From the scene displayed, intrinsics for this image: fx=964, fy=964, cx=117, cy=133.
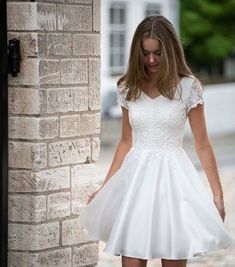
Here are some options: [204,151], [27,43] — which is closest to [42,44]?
[27,43]

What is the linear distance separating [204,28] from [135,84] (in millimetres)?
20189

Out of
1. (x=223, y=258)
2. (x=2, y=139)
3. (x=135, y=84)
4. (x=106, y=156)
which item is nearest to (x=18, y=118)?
(x=2, y=139)

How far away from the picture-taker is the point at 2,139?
563 centimetres

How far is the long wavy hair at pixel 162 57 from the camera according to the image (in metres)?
4.88

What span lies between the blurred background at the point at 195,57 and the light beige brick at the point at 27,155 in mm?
2669

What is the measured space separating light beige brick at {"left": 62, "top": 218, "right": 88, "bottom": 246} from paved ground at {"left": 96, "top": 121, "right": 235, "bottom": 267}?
122cm

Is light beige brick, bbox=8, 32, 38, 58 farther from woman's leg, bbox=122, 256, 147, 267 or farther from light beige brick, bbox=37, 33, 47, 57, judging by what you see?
woman's leg, bbox=122, 256, 147, 267

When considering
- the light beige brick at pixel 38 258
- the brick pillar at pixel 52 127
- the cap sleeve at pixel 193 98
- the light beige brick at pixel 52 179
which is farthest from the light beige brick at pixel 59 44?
the light beige brick at pixel 38 258

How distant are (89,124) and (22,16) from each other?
845 mm

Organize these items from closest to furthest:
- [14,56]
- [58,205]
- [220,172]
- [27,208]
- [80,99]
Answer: [14,56], [27,208], [58,205], [80,99], [220,172]

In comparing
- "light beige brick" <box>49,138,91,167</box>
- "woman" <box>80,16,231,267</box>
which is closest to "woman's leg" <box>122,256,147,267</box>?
"woman" <box>80,16,231,267</box>

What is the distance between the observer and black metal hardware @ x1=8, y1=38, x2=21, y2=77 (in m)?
5.60

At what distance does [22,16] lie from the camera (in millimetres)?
5617

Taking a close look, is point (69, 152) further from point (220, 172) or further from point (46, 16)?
point (220, 172)
